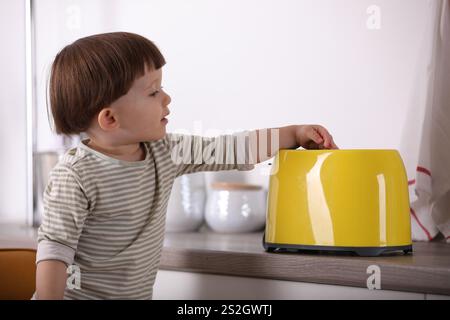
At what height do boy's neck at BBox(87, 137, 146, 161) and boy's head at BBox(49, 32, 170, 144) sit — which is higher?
boy's head at BBox(49, 32, 170, 144)

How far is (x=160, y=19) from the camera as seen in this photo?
1703 millimetres

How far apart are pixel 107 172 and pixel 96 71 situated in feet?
0.52

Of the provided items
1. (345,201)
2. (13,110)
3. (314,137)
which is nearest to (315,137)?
(314,137)

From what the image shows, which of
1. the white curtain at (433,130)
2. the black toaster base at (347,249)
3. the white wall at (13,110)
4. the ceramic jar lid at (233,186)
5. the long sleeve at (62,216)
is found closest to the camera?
the long sleeve at (62,216)

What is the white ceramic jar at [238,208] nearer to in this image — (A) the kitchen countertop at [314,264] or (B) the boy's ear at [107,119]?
(A) the kitchen countertop at [314,264]

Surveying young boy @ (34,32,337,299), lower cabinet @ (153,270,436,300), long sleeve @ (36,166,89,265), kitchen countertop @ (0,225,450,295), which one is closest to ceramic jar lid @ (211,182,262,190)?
kitchen countertop @ (0,225,450,295)

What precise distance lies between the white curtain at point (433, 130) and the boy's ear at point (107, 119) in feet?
1.94

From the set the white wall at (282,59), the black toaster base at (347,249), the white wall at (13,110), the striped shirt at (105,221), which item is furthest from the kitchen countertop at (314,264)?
the white wall at (13,110)

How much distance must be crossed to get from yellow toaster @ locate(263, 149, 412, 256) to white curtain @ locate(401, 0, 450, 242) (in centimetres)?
19

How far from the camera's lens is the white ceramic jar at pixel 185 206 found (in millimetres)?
1582

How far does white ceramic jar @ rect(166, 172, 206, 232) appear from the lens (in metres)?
1.58

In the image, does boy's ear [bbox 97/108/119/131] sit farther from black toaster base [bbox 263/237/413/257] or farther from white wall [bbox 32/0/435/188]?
white wall [bbox 32/0/435/188]
